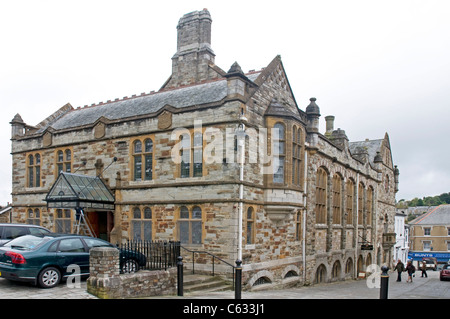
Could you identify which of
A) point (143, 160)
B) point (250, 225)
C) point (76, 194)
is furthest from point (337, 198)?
point (76, 194)

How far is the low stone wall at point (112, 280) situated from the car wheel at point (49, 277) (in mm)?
1354

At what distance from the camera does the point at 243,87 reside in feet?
57.5

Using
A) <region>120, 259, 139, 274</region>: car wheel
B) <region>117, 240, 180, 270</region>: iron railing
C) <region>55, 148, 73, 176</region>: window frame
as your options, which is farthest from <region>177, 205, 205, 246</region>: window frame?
<region>55, 148, 73, 176</region>: window frame

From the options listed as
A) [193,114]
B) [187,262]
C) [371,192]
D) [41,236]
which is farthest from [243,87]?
[371,192]

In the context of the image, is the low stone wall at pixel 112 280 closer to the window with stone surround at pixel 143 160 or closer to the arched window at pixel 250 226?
the arched window at pixel 250 226

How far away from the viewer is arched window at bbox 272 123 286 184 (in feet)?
62.3

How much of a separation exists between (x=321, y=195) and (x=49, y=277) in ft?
56.5

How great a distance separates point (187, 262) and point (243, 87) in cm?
762

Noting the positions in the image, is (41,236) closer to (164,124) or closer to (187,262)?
(187,262)

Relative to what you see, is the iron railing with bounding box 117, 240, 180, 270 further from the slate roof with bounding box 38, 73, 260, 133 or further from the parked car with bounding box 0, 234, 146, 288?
the slate roof with bounding box 38, 73, 260, 133

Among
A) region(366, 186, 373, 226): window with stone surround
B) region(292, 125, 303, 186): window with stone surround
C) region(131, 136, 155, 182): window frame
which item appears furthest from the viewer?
region(366, 186, 373, 226): window with stone surround

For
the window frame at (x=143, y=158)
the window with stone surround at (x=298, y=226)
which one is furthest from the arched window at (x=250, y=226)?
the window frame at (x=143, y=158)

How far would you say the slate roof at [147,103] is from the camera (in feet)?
63.7

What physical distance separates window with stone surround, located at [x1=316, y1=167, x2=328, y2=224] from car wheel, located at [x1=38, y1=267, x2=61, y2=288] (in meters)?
16.2
